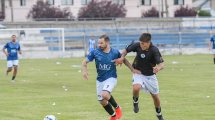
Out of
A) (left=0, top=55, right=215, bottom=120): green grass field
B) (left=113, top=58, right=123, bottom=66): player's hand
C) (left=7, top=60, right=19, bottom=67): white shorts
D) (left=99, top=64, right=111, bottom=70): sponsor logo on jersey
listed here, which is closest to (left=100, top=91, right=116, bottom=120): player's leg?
(left=99, top=64, right=111, bottom=70): sponsor logo on jersey

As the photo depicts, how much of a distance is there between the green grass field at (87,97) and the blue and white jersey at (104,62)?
4.92 ft

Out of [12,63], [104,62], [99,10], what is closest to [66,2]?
[99,10]

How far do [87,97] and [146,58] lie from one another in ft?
19.9

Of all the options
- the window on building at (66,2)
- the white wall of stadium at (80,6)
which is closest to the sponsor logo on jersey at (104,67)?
the white wall of stadium at (80,6)

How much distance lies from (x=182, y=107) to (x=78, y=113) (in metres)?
2.95

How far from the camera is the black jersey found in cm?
Result: 1463

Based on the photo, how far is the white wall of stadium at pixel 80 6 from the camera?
8638 cm

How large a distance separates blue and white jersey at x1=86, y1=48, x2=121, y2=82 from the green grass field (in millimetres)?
1499

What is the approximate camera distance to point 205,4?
4653 inches

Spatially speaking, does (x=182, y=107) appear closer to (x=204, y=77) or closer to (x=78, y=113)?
(x=78, y=113)

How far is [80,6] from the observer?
88.1 metres

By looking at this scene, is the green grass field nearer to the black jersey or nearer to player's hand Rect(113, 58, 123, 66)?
the black jersey

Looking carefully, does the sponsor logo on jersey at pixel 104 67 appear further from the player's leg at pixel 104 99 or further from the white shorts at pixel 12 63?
the white shorts at pixel 12 63

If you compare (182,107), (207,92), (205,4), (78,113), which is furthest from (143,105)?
(205,4)
